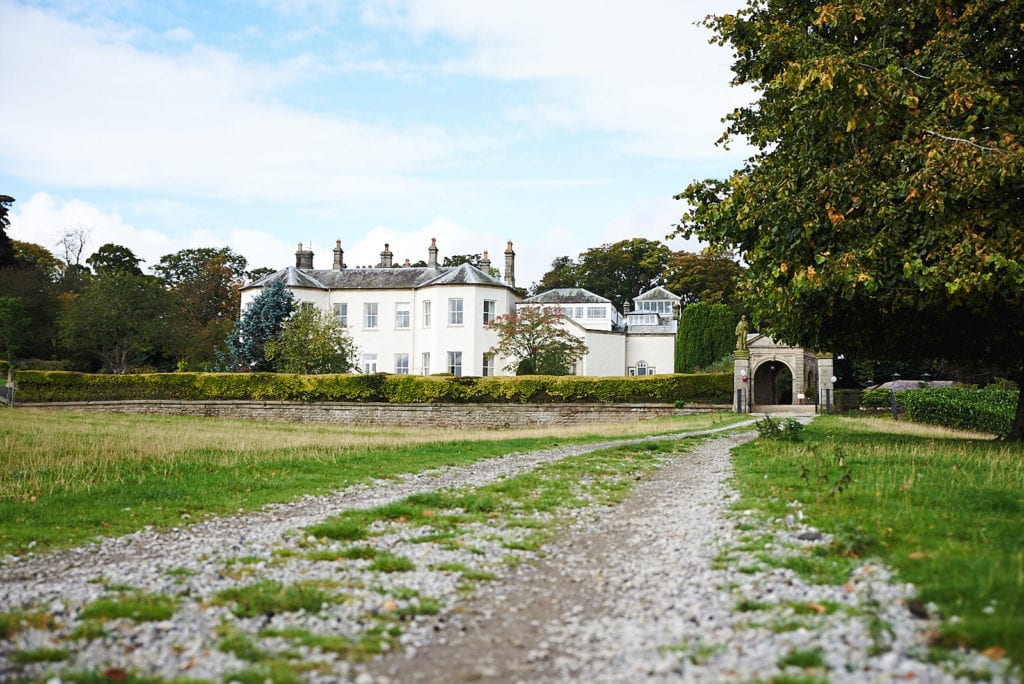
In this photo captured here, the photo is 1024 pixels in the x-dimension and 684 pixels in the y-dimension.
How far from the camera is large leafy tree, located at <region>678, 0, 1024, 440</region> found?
12.8 meters

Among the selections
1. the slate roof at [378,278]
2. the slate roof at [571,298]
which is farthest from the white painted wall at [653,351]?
the slate roof at [378,278]

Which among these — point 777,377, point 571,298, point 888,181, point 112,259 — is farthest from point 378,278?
point 888,181

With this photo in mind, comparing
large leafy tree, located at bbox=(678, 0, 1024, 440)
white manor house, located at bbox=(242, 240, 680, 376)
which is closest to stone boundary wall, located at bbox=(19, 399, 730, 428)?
white manor house, located at bbox=(242, 240, 680, 376)

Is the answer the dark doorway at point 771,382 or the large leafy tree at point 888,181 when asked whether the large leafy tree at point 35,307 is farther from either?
the large leafy tree at point 888,181

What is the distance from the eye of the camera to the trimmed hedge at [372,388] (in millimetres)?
38062

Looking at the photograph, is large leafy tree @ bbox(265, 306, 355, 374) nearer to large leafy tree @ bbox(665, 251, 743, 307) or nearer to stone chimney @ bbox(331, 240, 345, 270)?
stone chimney @ bbox(331, 240, 345, 270)

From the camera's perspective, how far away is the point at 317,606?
5.47 meters

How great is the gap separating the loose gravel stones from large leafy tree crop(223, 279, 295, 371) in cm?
3898

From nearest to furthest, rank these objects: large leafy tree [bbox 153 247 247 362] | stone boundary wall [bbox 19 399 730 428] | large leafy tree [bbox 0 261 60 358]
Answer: stone boundary wall [bbox 19 399 730 428]
large leafy tree [bbox 0 261 60 358]
large leafy tree [bbox 153 247 247 362]

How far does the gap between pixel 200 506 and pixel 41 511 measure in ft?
6.02

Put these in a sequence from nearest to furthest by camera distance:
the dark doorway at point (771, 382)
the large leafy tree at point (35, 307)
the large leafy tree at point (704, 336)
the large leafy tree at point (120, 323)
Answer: the large leafy tree at point (120, 323)
the large leafy tree at point (704, 336)
the dark doorway at point (771, 382)
the large leafy tree at point (35, 307)

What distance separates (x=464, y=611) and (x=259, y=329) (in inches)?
1690

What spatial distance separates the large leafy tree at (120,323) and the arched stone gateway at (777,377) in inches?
1429

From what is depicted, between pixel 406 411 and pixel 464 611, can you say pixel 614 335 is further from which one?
pixel 464 611
